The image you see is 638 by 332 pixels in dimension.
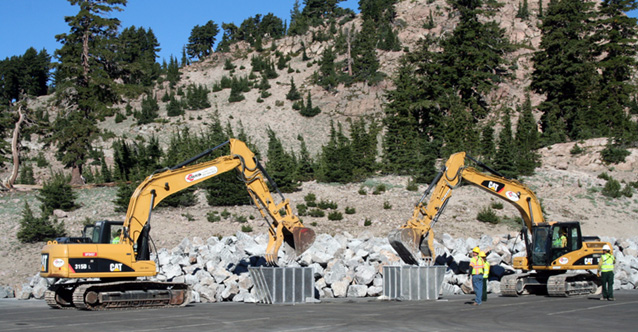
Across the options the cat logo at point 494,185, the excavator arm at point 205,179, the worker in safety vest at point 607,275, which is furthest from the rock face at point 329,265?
the worker in safety vest at point 607,275

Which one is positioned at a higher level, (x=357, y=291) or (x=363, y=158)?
(x=363, y=158)

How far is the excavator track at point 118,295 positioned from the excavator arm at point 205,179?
93cm

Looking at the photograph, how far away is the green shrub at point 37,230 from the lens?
31516 mm

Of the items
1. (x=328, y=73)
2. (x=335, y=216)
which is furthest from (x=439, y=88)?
(x=328, y=73)

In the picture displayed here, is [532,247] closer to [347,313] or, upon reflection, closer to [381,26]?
[347,313]

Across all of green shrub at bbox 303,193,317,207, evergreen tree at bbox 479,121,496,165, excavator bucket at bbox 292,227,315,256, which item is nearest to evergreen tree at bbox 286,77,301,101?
evergreen tree at bbox 479,121,496,165

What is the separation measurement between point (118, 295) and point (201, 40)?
412 feet

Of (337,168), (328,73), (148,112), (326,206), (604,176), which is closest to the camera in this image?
(326,206)

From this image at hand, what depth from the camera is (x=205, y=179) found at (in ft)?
62.3

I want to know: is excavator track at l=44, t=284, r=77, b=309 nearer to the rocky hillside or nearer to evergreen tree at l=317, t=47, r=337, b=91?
the rocky hillside

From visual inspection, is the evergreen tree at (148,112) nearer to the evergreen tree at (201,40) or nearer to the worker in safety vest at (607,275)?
the evergreen tree at (201,40)

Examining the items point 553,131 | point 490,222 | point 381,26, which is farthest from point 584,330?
point 381,26

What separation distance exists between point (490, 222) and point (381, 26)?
73.4 m

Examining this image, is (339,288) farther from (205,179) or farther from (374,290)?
(205,179)
